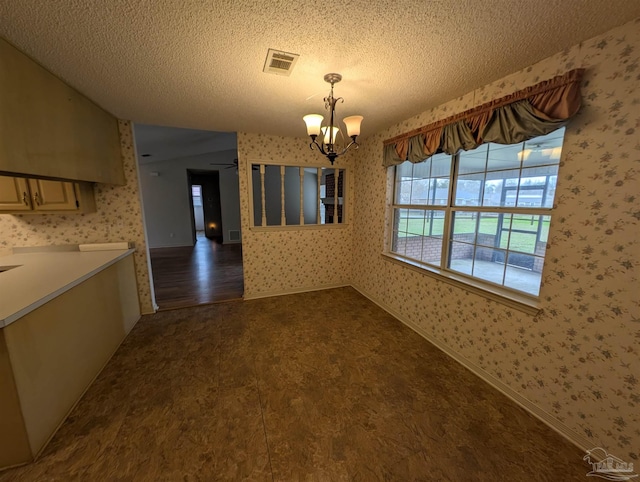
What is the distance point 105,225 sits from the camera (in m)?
2.85

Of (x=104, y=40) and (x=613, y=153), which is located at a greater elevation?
(x=104, y=40)

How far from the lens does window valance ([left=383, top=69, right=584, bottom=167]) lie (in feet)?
4.67

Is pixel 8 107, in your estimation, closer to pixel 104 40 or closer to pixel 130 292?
pixel 104 40

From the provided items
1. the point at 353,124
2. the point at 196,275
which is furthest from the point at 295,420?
the point at 196,275

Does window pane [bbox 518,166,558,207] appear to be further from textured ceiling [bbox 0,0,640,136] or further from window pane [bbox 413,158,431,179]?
window pane [bbox 413,158,431,179]

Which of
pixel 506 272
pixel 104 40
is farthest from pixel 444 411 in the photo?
pixel 104 40

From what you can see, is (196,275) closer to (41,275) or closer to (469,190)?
(41,275)

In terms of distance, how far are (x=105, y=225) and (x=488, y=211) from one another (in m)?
4.00

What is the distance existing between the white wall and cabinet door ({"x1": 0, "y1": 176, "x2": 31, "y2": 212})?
5154 mm

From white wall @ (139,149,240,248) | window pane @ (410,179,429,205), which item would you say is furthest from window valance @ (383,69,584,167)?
white wall @ (139,149,240,248)

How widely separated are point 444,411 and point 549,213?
1.54 meters

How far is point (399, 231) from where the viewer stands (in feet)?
Result: 10.4

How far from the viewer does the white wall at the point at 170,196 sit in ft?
23.3

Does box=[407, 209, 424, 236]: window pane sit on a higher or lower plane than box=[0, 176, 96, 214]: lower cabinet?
lower
